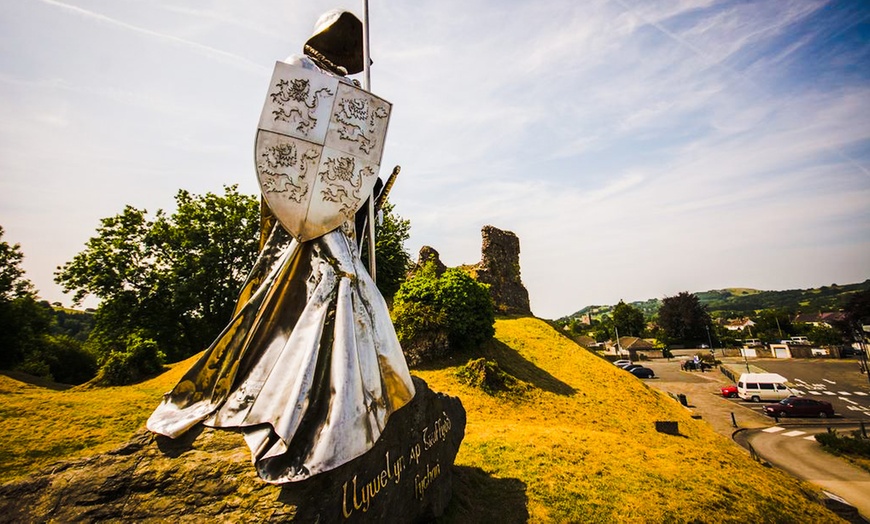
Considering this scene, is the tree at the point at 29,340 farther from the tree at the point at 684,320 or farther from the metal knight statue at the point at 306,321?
the tree at the point at 684,320

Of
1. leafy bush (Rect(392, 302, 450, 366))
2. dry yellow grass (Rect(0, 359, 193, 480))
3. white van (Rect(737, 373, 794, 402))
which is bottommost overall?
white van (Rect(737, 373, 794, 402))

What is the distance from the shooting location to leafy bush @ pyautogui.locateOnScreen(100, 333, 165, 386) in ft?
39.2

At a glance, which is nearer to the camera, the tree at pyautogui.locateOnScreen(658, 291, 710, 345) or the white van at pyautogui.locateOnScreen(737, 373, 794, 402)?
the white van at pyautogui.locateOnScreen(737, 373, 794, 402)

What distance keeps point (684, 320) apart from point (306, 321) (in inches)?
2498

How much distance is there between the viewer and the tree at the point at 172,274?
16.5 meters

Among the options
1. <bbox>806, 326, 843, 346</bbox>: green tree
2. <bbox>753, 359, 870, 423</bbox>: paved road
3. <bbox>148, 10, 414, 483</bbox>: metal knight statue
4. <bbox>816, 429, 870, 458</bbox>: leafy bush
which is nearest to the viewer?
<bbox>148, 10, 414, 483</bbox>: metal knight statue

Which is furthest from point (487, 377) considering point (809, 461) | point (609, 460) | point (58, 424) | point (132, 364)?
point (132, 364)

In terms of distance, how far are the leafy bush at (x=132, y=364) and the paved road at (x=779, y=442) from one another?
19.0 meters

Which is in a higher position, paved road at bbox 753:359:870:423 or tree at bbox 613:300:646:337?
tree at bbox 613:300:646:337

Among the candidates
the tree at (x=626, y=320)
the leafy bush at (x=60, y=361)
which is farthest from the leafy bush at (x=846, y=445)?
the tree at (x=626, y=320)

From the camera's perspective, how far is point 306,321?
3.11 m

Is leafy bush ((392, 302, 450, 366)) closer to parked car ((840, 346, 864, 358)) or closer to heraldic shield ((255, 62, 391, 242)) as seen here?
heraldic shield ((255, 62, 391, 242))

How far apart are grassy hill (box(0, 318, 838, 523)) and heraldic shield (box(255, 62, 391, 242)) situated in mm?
2529

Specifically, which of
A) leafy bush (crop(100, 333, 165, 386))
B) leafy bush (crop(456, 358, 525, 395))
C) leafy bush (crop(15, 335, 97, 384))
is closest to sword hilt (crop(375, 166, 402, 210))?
leafy bush (crop(456, 358, 525, 395))
